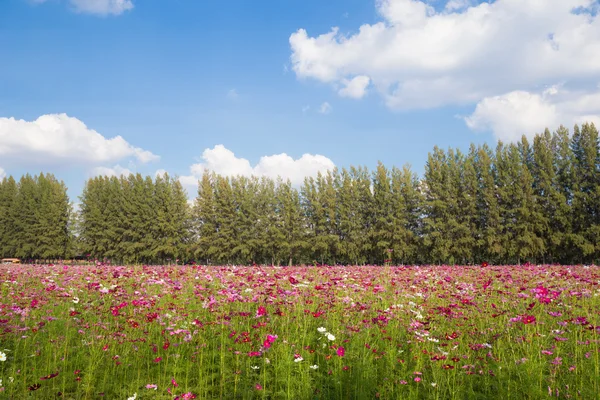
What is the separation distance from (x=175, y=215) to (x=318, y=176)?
848 inches

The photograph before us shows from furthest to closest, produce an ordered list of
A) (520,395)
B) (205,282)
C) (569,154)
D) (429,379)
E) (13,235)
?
(13,235) < (569,154) < (205,282) < (429,379) < (520,395)

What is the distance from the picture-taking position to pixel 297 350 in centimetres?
555

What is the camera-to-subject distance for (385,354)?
233 inches

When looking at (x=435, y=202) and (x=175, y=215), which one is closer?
(x=435, y=202)

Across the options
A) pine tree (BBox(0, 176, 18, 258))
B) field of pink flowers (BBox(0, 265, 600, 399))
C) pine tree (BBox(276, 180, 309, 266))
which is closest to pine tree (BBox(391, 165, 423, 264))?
pine tree (BBox(276, 180, 309, 266))

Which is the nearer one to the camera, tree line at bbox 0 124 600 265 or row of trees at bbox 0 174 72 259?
tree line at bbox 0 124 600 265

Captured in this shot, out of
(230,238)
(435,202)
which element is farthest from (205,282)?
(230,238)

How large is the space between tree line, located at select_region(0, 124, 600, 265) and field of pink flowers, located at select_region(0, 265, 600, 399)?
2407cm

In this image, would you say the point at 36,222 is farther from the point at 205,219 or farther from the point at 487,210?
the point at 487,210

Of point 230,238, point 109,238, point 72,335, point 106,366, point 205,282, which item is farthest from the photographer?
point 109,238

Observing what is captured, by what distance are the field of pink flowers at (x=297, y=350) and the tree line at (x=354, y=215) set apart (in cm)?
2407

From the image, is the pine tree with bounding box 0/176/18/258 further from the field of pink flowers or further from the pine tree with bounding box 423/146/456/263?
the field of pink flowers

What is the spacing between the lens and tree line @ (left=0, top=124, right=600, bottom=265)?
40500 mm

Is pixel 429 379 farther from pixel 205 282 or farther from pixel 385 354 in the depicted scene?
pixel 205 282
